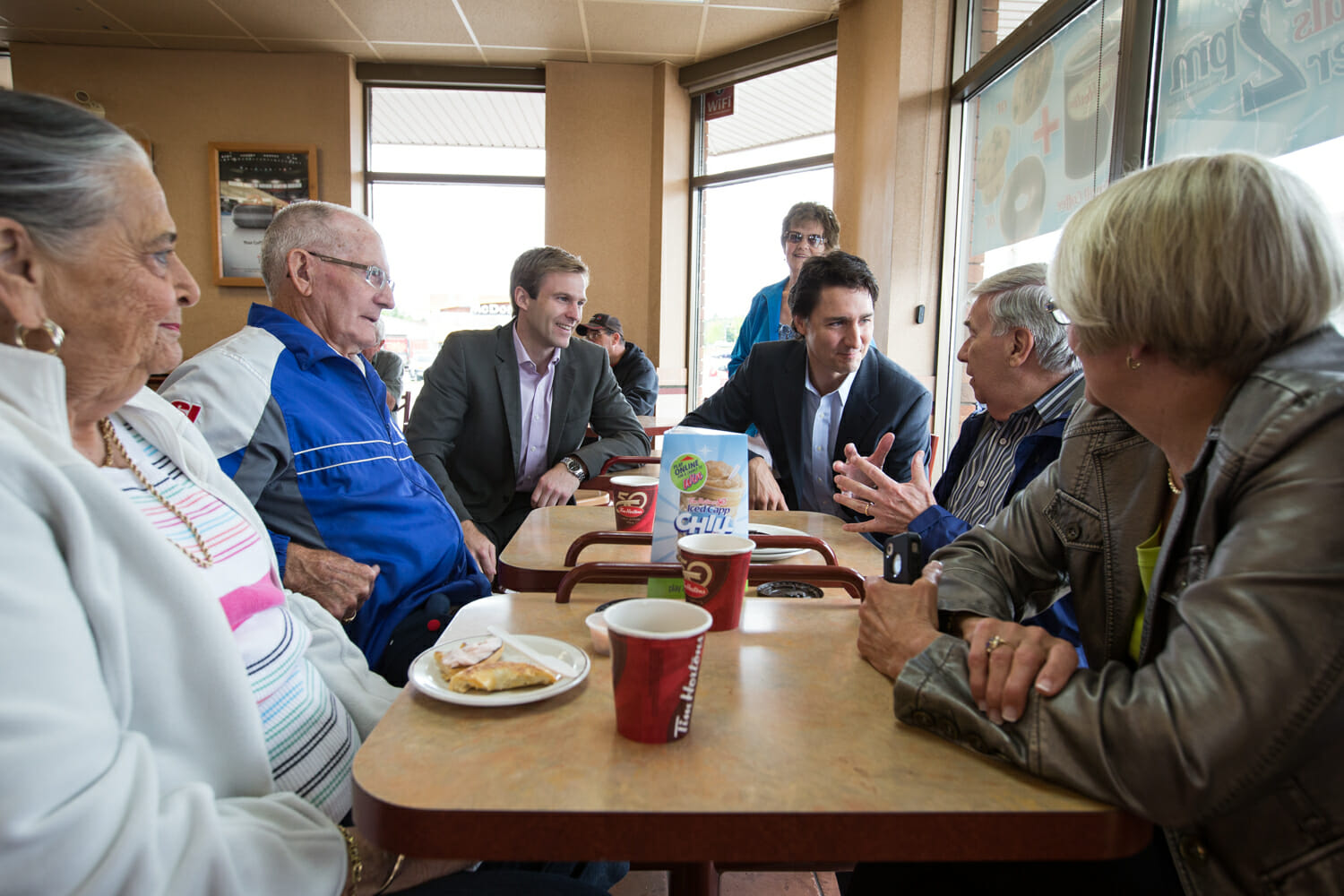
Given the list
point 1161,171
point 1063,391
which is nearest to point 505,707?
point 1161,171

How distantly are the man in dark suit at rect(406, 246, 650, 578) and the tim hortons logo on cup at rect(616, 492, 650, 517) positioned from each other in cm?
95

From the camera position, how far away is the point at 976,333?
179 centimetres

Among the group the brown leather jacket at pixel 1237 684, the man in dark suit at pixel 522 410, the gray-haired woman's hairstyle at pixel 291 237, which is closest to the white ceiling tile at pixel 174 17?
the man in dark suit at pixel 522 410

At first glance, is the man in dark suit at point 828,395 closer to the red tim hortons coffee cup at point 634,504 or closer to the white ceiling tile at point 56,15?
the red tim hortons coffee cup at point 634,504

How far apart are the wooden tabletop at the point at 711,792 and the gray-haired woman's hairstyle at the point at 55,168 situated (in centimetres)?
61

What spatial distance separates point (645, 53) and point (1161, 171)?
5567 mm

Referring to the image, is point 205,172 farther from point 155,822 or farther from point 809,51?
point 155,822

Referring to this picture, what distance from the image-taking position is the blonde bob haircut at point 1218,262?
0.76 m

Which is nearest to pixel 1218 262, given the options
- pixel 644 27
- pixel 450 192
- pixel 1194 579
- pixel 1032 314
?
pixel 1194 579

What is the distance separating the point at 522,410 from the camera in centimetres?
279

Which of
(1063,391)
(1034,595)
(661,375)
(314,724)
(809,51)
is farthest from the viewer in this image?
(661,375)

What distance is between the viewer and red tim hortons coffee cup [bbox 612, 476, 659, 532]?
4.93ft

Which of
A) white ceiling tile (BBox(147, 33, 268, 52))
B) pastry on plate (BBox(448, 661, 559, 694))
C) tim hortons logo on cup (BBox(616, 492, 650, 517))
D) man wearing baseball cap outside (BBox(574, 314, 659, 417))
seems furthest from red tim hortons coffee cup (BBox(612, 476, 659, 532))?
white ceiling tile (BBox(147, 33, 268, 52))

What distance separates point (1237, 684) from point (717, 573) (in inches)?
21.4
